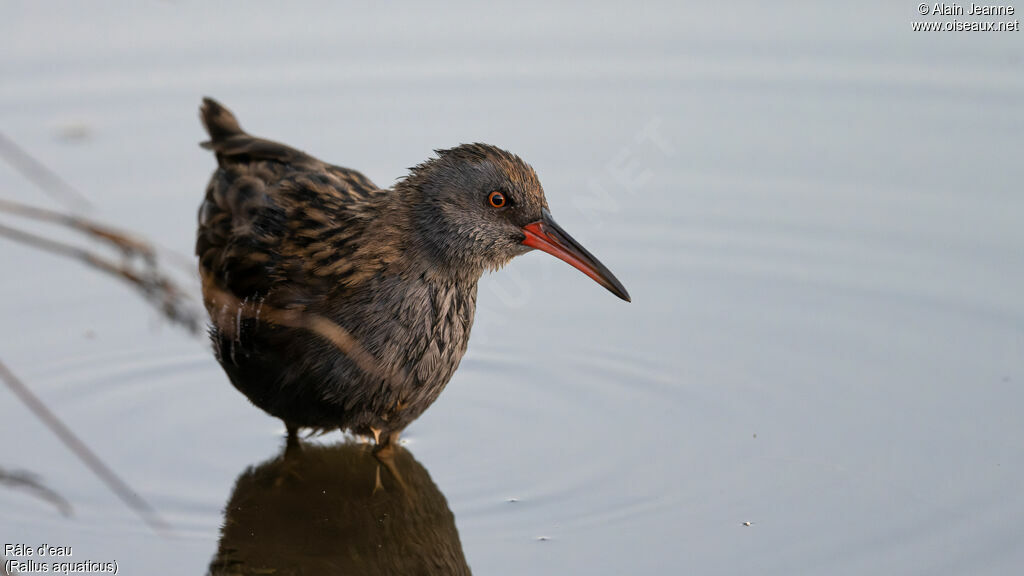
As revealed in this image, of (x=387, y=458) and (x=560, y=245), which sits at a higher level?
(x=560, y=245)

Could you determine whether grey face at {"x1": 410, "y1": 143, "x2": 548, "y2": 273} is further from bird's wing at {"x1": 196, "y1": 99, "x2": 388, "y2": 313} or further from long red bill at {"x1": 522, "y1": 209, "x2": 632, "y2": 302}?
bird's wing at {"x1": 196, "y1": 99, "x2": 388, "y2": 313}

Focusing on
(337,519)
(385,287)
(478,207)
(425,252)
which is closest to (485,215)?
(478,207)

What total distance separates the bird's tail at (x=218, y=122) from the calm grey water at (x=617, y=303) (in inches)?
44.1

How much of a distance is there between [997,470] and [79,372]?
14.3 feet

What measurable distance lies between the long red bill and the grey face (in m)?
0.03

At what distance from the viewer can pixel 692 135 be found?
880 centimetres

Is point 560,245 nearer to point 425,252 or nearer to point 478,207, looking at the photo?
point 478,207

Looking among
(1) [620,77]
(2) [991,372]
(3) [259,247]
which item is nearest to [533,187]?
(3) [259,247]

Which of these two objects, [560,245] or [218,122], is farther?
[218,122]

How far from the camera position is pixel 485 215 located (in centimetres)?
547

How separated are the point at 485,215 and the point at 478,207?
4 centimetres

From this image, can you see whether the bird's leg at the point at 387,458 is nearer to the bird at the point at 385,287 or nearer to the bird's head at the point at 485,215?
the bird at the point at 385,287

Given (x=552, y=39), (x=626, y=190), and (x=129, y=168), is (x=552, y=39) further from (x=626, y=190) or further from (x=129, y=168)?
(x=129, y=168)

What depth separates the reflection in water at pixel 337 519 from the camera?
525 centimetres
